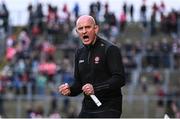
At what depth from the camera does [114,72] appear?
693 cm

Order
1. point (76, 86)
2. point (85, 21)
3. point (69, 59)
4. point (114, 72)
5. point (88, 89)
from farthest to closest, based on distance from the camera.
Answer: point (69, 59)
point (76, 86)
point (85, 21)
point (114, 72)
point (88, 89)

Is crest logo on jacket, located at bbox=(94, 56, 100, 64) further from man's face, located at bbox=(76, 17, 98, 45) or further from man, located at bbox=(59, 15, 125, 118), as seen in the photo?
man's face, located at bbox=(76, 17, 98, 45)

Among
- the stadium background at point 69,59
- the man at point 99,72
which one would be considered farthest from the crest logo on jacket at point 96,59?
the stadium background at point 69,59

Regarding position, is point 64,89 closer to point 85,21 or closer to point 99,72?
point 99,72

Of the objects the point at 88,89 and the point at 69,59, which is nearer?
the point at 88,89

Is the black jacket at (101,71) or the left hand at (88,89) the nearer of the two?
the left hand at (88,89)

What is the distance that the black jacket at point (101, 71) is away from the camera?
6930 mm

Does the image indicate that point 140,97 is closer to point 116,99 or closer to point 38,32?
point 38,32

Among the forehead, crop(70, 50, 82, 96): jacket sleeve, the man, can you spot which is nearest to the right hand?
the man

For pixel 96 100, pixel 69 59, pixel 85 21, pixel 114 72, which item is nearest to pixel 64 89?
pixel 96 100

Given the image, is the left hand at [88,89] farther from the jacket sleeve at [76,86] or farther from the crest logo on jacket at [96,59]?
the jacket sleeve at [76,86]

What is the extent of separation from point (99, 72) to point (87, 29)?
467 mm

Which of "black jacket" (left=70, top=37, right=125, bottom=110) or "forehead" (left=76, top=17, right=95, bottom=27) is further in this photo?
"forehead" (left=76, top=17, right=95, bottom=27)

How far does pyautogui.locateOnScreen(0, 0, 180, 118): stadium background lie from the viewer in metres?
21.6
